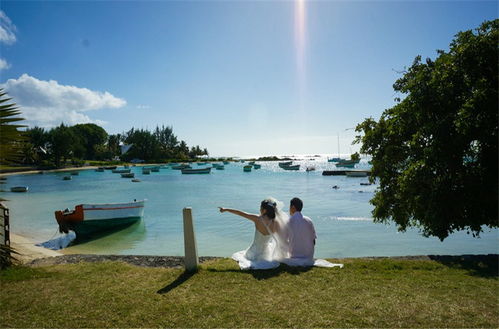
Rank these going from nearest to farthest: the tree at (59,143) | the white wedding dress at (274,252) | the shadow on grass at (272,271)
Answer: the shadow on grass at (272,271)
the white wedding dress at (274,252)
the tree at (59,143)

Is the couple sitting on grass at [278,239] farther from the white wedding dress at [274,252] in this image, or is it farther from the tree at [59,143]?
the tree at [59,143]

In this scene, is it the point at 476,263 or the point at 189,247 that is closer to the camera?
the point at 189,247

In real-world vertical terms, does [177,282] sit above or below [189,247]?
below

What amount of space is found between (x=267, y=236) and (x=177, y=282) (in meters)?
2.37

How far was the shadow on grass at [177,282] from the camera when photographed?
5.35 meters

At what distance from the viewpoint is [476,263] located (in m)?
6.98

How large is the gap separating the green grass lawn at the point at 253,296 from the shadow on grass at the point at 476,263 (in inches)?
1.5

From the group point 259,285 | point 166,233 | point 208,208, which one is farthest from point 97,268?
point 208,208

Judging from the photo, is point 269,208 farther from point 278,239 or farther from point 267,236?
point 278,239

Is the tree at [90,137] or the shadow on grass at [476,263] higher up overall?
the tree at [90,137]

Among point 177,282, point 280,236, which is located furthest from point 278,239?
point 177,282

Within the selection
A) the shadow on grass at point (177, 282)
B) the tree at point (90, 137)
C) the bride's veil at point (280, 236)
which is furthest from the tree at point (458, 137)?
the tree at point (90, 137)

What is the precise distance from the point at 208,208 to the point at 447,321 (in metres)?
27.8

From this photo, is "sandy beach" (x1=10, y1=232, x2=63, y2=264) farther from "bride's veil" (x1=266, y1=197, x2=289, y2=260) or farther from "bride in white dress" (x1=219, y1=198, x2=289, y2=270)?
"bride's veil" (x1=266, y1=197, x2=289, y2=260)
